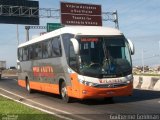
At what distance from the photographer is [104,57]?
1839 cm

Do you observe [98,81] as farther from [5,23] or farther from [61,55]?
[5,23]

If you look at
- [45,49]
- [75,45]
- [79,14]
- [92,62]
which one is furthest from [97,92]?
[79,14]

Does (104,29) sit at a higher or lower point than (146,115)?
higher

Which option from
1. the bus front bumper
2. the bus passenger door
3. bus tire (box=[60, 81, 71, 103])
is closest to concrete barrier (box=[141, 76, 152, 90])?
bus tire (box=[60, 81, 71, 103])

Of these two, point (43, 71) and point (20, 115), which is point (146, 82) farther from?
point (20, 115)

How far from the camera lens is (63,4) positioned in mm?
43812

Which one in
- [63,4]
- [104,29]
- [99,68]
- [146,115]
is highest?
[63,4]

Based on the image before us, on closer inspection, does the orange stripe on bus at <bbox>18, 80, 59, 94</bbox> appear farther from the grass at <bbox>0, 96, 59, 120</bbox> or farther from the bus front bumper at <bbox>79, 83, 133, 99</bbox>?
the grass at <bbox>0, 96, 59, 120</bbox>

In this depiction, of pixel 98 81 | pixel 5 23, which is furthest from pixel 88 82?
pixel 5 23

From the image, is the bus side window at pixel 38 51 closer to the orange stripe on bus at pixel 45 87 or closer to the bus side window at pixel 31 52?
the bus side window at pixel 31 52

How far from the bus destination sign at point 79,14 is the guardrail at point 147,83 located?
13.3m

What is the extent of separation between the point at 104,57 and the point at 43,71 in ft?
20.0

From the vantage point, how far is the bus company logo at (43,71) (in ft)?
72.8

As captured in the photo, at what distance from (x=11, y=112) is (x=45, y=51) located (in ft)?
27.6
